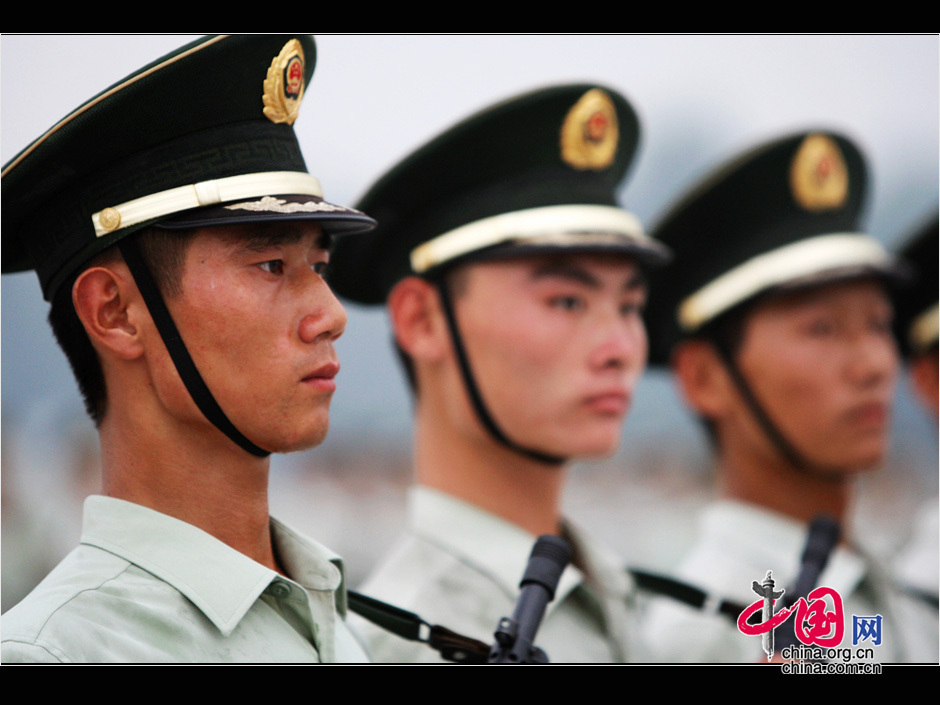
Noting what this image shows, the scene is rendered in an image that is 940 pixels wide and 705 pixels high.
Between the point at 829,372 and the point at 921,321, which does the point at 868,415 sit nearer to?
the point at 829,372

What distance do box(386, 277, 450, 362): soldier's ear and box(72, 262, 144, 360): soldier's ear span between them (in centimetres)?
128

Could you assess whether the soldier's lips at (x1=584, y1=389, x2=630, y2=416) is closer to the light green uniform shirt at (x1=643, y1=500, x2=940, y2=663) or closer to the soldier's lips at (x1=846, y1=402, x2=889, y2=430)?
the light green uniform shirt at (x1=643, y1=500, x2=940, y2=663)

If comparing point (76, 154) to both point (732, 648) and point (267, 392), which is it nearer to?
point (267, 392)

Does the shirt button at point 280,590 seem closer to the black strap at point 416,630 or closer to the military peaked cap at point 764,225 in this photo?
the black strap at point 416,630

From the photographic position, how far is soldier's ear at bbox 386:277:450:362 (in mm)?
3314

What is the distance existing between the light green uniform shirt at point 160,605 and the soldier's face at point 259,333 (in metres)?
0.24

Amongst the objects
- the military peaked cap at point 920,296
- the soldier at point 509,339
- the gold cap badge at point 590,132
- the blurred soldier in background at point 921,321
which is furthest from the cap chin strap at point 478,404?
the military peaked cap at point 920,296

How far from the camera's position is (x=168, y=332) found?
7.00 feet


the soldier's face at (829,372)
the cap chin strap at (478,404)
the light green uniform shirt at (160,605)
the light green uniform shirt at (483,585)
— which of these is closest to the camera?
the light green uniform shirt at (160,605)

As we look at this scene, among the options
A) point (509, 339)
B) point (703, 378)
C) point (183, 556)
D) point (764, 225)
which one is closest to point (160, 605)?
point (183, 556)

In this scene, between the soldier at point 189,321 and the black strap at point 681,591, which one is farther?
the black strap at point 681,591

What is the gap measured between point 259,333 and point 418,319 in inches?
47.6

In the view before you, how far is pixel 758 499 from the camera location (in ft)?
13.8

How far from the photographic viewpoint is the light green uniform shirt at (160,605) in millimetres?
1917
